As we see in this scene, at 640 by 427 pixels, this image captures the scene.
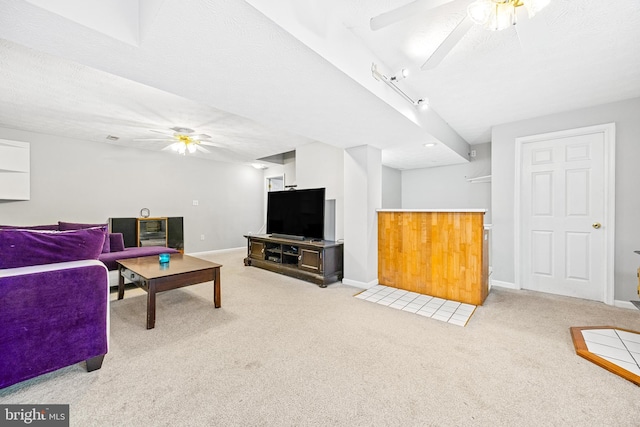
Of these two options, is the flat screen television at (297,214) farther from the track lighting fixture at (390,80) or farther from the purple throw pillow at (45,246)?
the purple throw pillow at (45,246)

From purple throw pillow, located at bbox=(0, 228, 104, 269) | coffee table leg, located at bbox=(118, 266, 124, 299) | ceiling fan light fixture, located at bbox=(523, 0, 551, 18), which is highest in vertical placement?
ceiling fan light fixture, located at bbox=(523, 0, 551, 18)

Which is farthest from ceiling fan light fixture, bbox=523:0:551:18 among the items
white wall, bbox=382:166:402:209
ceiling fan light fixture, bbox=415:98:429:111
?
white wall, bbox=382:166:402:209

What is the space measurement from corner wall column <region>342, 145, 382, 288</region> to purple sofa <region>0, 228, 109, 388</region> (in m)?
2.73

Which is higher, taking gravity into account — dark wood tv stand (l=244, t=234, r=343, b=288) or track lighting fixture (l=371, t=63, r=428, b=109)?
track lighting fixture (l=371, t=63, r=428, b=109)

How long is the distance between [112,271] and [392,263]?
11.7ft

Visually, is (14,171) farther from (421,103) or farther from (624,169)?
(624,169)

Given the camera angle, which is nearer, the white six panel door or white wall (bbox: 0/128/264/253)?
the white six panel door

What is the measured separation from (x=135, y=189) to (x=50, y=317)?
14.7ft

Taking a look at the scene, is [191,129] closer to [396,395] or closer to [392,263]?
[392,263]

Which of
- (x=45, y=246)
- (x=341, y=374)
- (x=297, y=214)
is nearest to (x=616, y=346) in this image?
(x=341, y=374)

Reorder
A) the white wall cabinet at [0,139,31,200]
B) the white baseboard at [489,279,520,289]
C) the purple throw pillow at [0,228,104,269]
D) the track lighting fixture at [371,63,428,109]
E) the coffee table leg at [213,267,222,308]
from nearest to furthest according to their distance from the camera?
the purple throw pillow at [0,228,104,269] → the track lighting fixture at [371,63,428,109] → the coffee table leg at [213,267,222,308] → the white baseboard at [489,279,520,289] → the white wall cabinet at [0,139,31,200]

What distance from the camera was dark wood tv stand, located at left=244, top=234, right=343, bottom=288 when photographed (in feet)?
12.0

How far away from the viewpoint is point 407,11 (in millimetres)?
1287

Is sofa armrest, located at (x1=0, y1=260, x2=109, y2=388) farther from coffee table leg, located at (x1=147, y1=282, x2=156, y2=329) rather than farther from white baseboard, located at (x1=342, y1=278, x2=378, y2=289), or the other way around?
white baseboard, located at (x1=342, y1=278, x2=378, y2=289)
